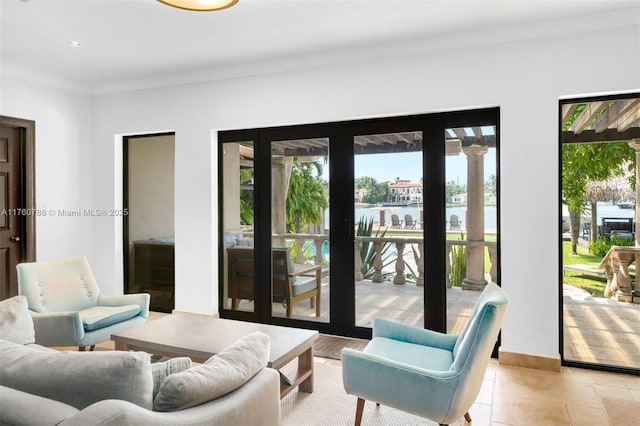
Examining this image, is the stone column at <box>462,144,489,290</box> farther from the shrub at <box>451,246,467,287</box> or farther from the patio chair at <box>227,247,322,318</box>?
the patio chair at <box>227,247,322,318</box>

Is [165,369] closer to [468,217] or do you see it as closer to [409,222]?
[409,222]

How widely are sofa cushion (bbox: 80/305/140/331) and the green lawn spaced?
3.44 meters

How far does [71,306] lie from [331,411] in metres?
2.34

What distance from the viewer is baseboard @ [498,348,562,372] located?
323 centimetres

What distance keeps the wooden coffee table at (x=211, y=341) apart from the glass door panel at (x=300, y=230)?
125cm

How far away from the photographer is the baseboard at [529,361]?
323cm

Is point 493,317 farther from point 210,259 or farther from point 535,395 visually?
point 210,259

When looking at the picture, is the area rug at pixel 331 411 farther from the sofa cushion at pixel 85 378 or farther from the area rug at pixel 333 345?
the sofa cushion at pixel 85 378

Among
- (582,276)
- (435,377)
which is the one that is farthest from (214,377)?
(582,276)

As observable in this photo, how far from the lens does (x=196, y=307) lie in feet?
14.8

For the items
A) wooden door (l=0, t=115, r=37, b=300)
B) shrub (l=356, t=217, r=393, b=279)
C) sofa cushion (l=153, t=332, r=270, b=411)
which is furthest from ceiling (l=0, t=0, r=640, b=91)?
sofa cushion (l=153, t=332, r=270, b=411)

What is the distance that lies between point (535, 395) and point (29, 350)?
9.32 feet

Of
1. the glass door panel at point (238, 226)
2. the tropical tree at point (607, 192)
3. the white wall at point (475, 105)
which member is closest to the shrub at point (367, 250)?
the white wall at point (475, 105)

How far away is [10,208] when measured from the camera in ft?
14.1
